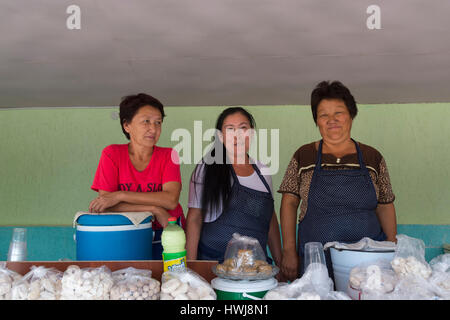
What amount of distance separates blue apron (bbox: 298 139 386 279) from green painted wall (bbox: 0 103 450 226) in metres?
2.14

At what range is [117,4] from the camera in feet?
6.33

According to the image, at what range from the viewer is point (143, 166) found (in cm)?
184

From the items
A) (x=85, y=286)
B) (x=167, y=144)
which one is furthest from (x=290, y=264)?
(x=167, y=144)

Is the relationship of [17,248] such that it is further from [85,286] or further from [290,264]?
[290,264]

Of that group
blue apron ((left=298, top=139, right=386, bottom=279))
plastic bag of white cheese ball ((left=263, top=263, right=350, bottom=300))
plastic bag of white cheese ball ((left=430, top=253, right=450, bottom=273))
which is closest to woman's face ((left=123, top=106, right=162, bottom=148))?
blue apron ((left=298, top=139, right=386, bottom=279))

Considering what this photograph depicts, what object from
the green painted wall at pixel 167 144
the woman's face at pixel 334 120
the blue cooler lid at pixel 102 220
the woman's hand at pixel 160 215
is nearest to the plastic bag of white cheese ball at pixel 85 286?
the blue cooler lid at pixel 102 220

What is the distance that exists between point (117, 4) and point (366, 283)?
170 centimetres

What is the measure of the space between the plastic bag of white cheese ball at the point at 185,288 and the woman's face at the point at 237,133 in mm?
888

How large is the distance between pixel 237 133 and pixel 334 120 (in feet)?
1.53

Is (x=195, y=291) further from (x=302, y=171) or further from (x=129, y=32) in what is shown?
(x=129, y=32)

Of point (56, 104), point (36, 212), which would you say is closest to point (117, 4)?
point (56, 104)

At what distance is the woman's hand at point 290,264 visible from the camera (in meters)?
1.77

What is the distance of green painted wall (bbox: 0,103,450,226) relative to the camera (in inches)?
153

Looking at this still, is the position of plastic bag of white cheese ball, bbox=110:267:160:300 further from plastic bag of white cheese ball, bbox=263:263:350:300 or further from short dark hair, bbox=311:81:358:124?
short dark hair, bbox=311:81:358:124
